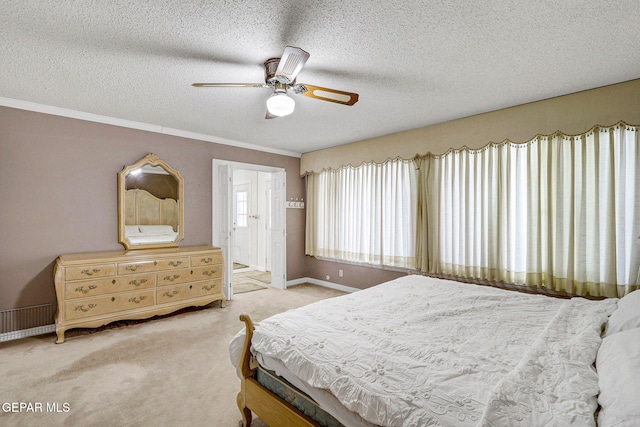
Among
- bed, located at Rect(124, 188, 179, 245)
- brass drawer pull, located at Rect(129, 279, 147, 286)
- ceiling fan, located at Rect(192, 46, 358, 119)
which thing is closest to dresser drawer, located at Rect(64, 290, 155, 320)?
brass drawer pull, located at Rect(129, 279, 147, 286)

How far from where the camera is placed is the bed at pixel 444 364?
1.06m

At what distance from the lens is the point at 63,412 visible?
2.01 metres

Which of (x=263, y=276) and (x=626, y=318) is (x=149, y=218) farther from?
(x=626, y=318)

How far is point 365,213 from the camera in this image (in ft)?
16.1

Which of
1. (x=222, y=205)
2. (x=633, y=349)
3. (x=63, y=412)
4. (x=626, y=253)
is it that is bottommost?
(x=63, y=412)

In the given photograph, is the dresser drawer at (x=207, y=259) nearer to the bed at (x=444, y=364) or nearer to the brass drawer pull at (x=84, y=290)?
the brass drawer pull at (x=84, y=290)

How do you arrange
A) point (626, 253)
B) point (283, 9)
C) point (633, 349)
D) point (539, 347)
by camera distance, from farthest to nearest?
point (626, 253)
point (283, 9)
point (539, 347)
point (633, 349)

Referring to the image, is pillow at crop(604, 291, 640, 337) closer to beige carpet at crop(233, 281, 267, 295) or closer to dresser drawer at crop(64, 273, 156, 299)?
dresser drawer at crop(64, 273, 156, 299)

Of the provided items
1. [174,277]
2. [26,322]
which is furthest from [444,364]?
[26,322]

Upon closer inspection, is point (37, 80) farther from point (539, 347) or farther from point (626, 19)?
point (626, 19)

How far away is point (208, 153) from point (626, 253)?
5.01m

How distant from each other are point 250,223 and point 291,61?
5.94 meters

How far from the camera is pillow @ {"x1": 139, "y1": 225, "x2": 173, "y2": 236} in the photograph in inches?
159

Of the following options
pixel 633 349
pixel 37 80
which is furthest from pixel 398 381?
pixel 37 80
